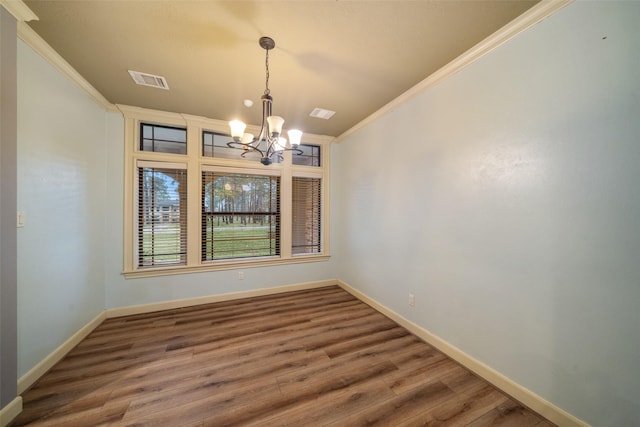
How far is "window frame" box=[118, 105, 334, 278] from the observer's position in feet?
9.73

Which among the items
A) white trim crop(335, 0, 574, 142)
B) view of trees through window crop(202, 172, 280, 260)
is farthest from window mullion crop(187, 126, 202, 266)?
white trim crop(335, 0, 574, 142)

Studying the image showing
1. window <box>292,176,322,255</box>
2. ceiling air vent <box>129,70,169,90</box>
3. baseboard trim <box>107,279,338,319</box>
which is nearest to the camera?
ceiling air vent <box>129,70,169,90</box>

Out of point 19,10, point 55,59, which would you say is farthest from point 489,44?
point 55,59

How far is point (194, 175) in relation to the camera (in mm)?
3256

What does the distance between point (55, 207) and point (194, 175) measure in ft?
4.73

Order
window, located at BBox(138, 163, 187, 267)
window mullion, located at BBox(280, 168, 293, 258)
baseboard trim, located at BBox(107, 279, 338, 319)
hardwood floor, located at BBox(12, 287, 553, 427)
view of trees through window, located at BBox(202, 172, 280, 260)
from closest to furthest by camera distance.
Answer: hardwood floor, located at BBox(12, 287, 553, 427) < baseboard trim, located at BBox(107, 279, 338, 319) < window, located at BBox(138, 163, 187, 267) < view of trees through window, located at BBox(202, 172, 280, 260) < window mullion, located at BBox(280, 168, 293, 258)

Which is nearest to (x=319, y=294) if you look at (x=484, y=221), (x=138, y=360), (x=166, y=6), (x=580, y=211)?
(x=138, y=360)

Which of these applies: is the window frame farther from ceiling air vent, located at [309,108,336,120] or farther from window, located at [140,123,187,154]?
ceiling air vent, located at [309,108,336,120]

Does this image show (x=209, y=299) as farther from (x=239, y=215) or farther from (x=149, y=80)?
(x=149, y=80)

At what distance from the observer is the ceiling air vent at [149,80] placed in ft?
7.39

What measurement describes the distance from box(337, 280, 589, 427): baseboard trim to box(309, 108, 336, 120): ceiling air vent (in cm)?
283

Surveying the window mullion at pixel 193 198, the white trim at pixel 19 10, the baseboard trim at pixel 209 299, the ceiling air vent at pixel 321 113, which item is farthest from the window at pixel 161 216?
the ceiling air vent at pixel 321 113

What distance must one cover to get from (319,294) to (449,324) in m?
2.02

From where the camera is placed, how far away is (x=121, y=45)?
1.88m
